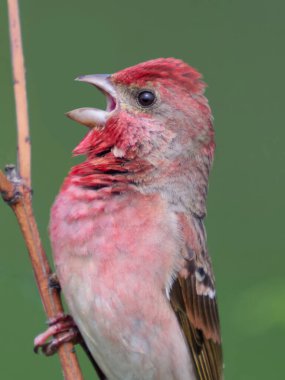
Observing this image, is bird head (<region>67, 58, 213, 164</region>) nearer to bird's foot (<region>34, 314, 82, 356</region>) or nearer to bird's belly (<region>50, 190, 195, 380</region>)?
bird's belly (<region>50, 190, 195, 380</region>)

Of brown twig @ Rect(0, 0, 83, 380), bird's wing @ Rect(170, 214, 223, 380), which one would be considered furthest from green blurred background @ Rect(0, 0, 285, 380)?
brown twig @ Rect(0, 0, 83, 380)

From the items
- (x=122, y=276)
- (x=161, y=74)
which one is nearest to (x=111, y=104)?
(x=161, y=74)

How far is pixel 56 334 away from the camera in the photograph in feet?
12.5

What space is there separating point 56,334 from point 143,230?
47 cm

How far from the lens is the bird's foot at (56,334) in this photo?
149 inches

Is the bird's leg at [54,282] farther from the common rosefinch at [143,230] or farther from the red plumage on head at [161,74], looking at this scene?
the red plumage on head at [161,74]

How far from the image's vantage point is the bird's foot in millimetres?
3791

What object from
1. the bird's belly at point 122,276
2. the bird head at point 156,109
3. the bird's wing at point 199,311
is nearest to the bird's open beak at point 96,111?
the bird head at point 156,109

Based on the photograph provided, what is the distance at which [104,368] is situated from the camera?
3.99 metres

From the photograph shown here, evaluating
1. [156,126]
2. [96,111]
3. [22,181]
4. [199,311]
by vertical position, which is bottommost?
[199,311]

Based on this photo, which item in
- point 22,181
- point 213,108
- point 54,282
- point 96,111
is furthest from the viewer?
point 213,108

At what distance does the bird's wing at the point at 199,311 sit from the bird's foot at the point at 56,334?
0.38 meters

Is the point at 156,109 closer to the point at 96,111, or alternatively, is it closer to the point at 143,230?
the point at 96,111

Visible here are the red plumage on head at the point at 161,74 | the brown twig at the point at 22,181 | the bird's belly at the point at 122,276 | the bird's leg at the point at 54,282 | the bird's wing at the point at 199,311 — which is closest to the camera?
the brown twig at the point at 22,181
